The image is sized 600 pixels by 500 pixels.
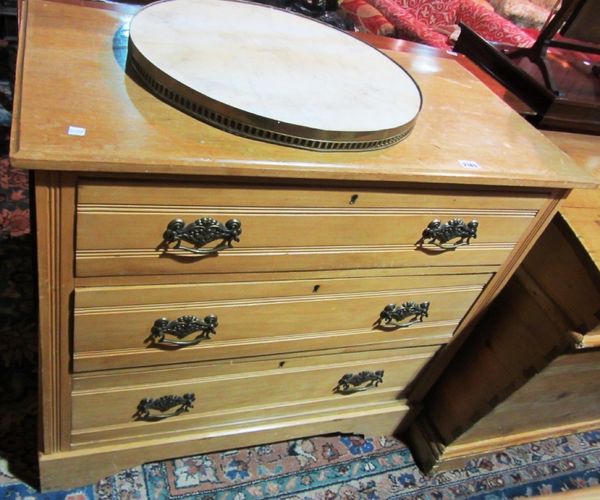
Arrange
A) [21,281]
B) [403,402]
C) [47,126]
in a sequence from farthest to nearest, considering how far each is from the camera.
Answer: [21,281], [403,402], [47,126]

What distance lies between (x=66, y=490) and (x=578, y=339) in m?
1.14

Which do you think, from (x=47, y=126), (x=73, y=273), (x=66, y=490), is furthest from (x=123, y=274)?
(x=66, y=490)

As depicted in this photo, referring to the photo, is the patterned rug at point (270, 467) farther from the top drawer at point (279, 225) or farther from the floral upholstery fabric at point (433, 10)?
the floral upholstery fabric at point (433, 10)

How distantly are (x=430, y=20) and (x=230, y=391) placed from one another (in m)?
3.04

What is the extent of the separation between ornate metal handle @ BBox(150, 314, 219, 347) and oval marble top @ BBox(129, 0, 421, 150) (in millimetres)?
364

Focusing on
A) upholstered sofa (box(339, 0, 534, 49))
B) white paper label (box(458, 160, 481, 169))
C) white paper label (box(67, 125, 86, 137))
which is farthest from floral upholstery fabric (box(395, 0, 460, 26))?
white paper label (box(67, 125, 86, 137))

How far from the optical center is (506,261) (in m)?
1.06

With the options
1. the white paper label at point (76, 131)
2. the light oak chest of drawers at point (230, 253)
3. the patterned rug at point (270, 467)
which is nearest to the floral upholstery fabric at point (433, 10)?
the light oak chest of drawers at point (230, 253)

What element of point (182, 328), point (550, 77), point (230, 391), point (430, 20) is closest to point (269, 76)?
point (182, 328)

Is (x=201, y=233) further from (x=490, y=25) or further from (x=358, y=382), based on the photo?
(x=490, y=25)

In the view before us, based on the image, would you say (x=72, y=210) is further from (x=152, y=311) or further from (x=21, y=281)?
(x=21, y=281)

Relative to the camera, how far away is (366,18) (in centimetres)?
266

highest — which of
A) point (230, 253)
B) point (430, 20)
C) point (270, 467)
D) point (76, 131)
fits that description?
point (76, 131)

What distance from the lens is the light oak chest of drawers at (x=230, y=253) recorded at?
677 millimetres
